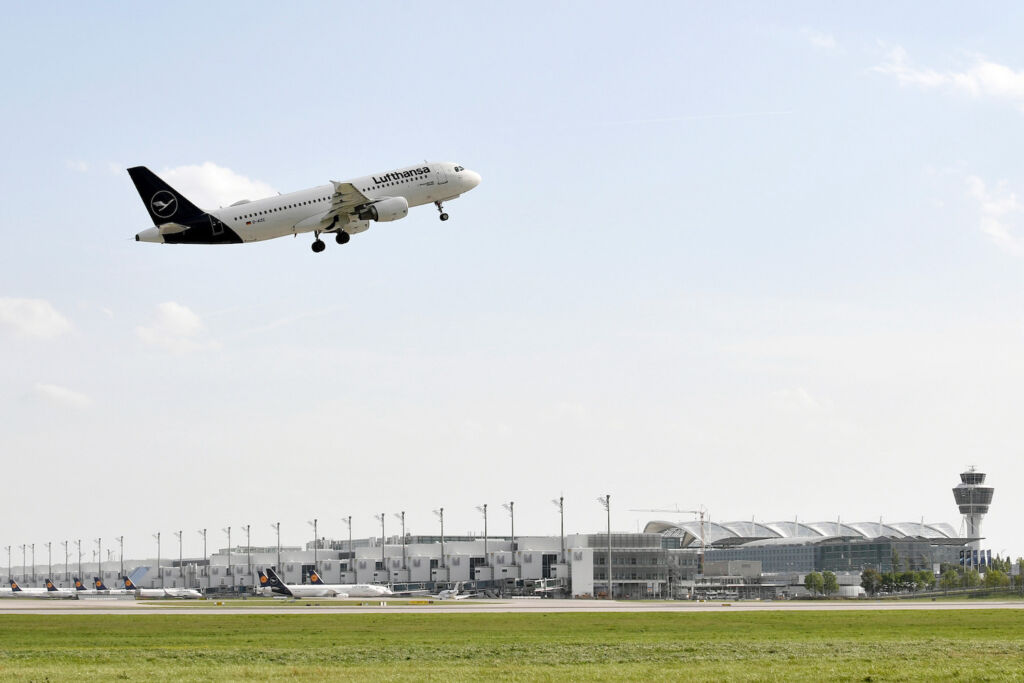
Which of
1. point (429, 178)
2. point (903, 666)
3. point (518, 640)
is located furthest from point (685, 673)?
point (429, 178)

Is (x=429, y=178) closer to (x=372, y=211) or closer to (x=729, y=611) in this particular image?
(x=372, y=211)

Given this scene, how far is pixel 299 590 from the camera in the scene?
184000mm

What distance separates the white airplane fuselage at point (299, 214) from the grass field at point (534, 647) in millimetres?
23888

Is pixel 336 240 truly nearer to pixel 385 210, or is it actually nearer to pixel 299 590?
pixel 385 210

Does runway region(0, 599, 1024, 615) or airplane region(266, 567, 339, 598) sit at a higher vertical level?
runway region(0, 599, 1024, 615)

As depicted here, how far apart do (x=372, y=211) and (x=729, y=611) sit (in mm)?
52363

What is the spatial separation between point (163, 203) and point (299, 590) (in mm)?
116027

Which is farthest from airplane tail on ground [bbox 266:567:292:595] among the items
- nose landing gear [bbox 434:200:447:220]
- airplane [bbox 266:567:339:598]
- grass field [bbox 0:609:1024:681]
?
nose landing gear [bbox 434:200:447:220]

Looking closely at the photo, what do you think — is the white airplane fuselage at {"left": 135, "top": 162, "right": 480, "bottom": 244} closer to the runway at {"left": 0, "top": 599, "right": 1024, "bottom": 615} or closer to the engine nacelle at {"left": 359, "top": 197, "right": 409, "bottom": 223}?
the engine nacelle at {"left": 359, "top": 197, "right": 409, "bottom": 223}

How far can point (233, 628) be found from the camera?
89875 millimetres

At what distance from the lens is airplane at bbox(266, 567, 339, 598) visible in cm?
18012

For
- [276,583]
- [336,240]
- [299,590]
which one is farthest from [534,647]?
[299,590]

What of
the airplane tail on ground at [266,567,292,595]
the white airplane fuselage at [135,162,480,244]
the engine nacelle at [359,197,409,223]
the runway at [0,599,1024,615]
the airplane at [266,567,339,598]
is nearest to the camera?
the white airplane fuselage at [135,162,480,244]

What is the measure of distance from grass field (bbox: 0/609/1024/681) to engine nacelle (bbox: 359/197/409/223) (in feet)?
85.0
